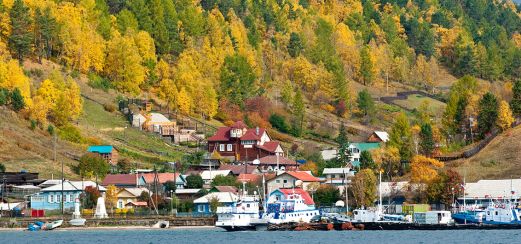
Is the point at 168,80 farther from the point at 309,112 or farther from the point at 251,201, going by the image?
the point at 251,201

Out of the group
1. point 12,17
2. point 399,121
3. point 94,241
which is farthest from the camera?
point 12,17

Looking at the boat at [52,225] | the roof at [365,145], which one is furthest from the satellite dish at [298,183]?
the roof at [365,145]

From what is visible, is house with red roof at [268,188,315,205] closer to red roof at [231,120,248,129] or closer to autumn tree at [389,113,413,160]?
autumn tree at [389,113,413,160]

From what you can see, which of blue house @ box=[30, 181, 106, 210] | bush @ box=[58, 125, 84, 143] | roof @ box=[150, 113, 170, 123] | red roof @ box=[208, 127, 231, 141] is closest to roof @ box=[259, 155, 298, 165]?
red roof @ box=[208, 127, 231, 141]

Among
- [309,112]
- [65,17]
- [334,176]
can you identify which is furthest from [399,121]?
[65,17]

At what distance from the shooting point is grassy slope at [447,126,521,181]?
122 meters

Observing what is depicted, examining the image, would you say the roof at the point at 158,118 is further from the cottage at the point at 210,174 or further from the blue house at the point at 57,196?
the blue house at the point at 57,196

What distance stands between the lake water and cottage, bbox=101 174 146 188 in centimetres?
1672

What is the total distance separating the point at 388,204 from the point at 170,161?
1173 inches

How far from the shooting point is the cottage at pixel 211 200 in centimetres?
11738

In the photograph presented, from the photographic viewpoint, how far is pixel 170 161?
138125 mm

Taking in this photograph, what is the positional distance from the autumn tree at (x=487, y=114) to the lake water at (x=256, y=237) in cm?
4128

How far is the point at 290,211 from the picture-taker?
356ft

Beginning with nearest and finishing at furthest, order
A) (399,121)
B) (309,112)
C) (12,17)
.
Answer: (399,121) < (12,17) < (309,112)
